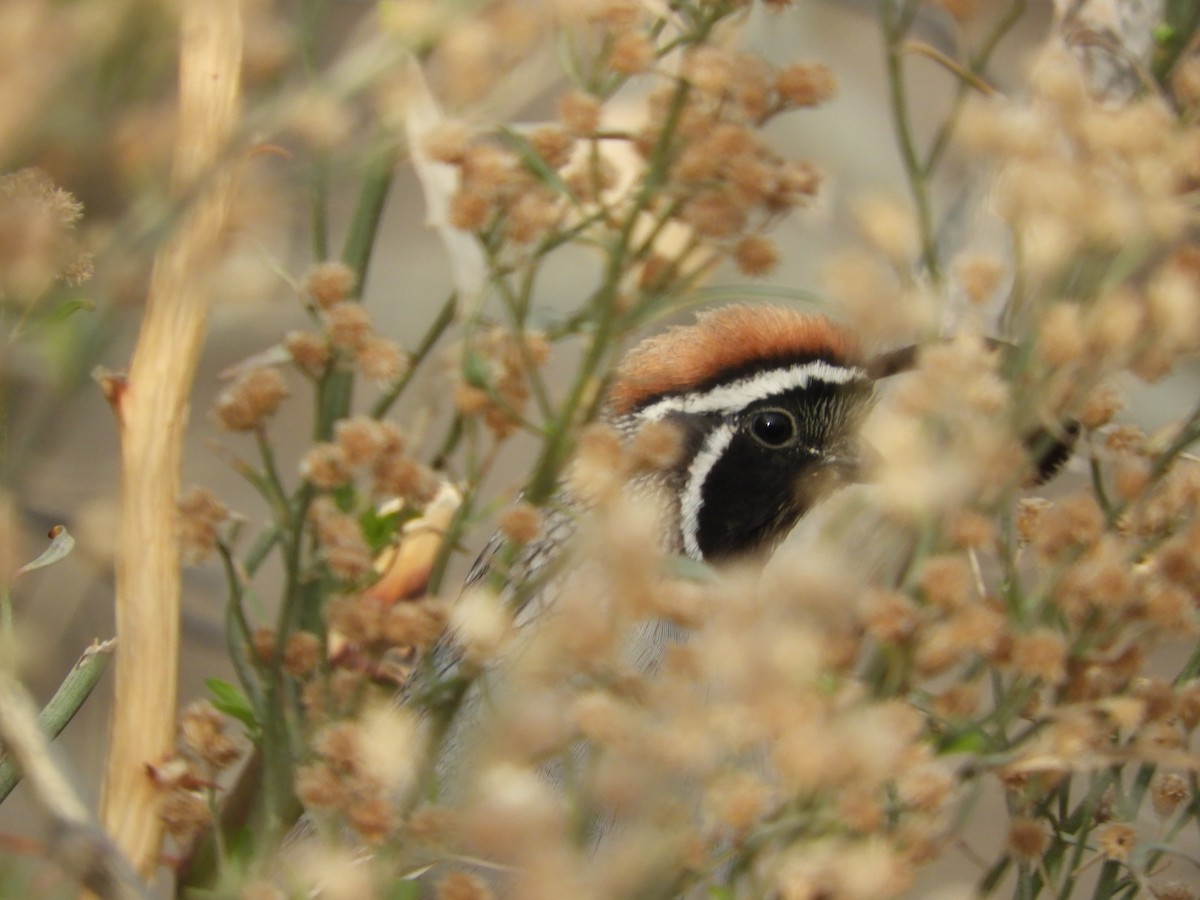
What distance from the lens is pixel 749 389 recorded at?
115cm

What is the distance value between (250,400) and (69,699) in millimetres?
229

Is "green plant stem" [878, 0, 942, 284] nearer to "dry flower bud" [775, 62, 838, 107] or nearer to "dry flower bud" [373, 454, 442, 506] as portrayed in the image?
"dry flower bud" [775, 62, 838, 107]

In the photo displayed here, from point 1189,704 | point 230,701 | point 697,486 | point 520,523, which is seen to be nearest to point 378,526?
point 230,701

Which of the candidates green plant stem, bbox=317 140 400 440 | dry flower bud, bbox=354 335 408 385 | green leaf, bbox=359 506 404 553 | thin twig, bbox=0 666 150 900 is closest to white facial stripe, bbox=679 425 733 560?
green leaf, bbox=359 506 404 553

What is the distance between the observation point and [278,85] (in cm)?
85

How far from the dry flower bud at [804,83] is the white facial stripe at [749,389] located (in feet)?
1.50

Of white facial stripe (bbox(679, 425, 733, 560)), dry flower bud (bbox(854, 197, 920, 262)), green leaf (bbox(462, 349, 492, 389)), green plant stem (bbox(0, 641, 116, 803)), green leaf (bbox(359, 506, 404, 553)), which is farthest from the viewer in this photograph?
white facial stripe (bbox(679, 425, 733, 560))

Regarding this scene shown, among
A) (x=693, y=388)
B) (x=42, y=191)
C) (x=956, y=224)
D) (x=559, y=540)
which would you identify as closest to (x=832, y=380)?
(x=693, y=388)

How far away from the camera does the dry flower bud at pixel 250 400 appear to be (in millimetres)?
670

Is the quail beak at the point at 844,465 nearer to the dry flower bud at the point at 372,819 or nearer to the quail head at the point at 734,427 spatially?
the quail head at the point at 734,427

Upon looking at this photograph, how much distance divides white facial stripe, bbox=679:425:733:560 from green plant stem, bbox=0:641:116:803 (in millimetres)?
492

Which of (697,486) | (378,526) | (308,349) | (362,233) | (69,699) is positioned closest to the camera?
(308,349)

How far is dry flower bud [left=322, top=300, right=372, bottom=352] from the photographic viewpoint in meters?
0.65

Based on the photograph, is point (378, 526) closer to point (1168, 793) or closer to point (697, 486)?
point (697, 486)
